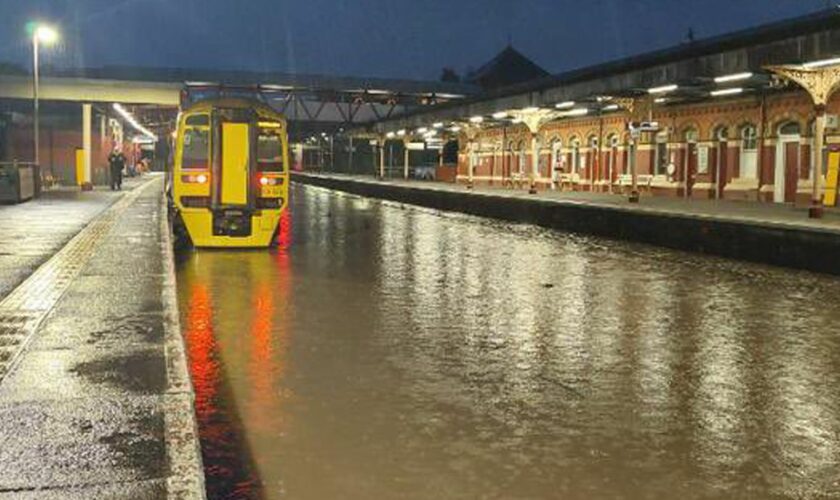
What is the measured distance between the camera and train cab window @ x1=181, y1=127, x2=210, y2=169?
60.3ft

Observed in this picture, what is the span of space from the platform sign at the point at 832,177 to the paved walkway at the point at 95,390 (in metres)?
20.0

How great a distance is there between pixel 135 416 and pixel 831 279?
12338mm

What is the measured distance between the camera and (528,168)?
51.9m

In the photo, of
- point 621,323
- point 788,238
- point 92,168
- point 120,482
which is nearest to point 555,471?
point 120,482

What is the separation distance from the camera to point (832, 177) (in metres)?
26.7

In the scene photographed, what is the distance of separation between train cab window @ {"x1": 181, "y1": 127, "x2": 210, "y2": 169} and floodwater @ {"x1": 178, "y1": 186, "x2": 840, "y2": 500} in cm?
369

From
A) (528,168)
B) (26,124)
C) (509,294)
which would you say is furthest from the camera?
(26,124)

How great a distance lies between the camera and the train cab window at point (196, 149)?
18.4 m

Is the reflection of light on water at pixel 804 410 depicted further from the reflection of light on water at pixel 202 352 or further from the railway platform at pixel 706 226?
the railway platform at pixel 706 226

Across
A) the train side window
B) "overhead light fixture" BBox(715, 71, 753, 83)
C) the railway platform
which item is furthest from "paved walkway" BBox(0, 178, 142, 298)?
"overhead light fixture" BBox(715, 71, 753, 83)

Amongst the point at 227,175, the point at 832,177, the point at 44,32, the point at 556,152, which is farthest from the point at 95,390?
the point at 556,152

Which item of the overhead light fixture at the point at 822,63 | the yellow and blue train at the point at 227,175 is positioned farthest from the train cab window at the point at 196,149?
the overhead light fixture at the point at 822,63

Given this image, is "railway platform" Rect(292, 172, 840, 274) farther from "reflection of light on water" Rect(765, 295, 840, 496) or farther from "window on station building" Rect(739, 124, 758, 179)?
"reflection of light on water" Rect(765, 295, 840, 496)

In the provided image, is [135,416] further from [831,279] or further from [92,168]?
[92,168]
